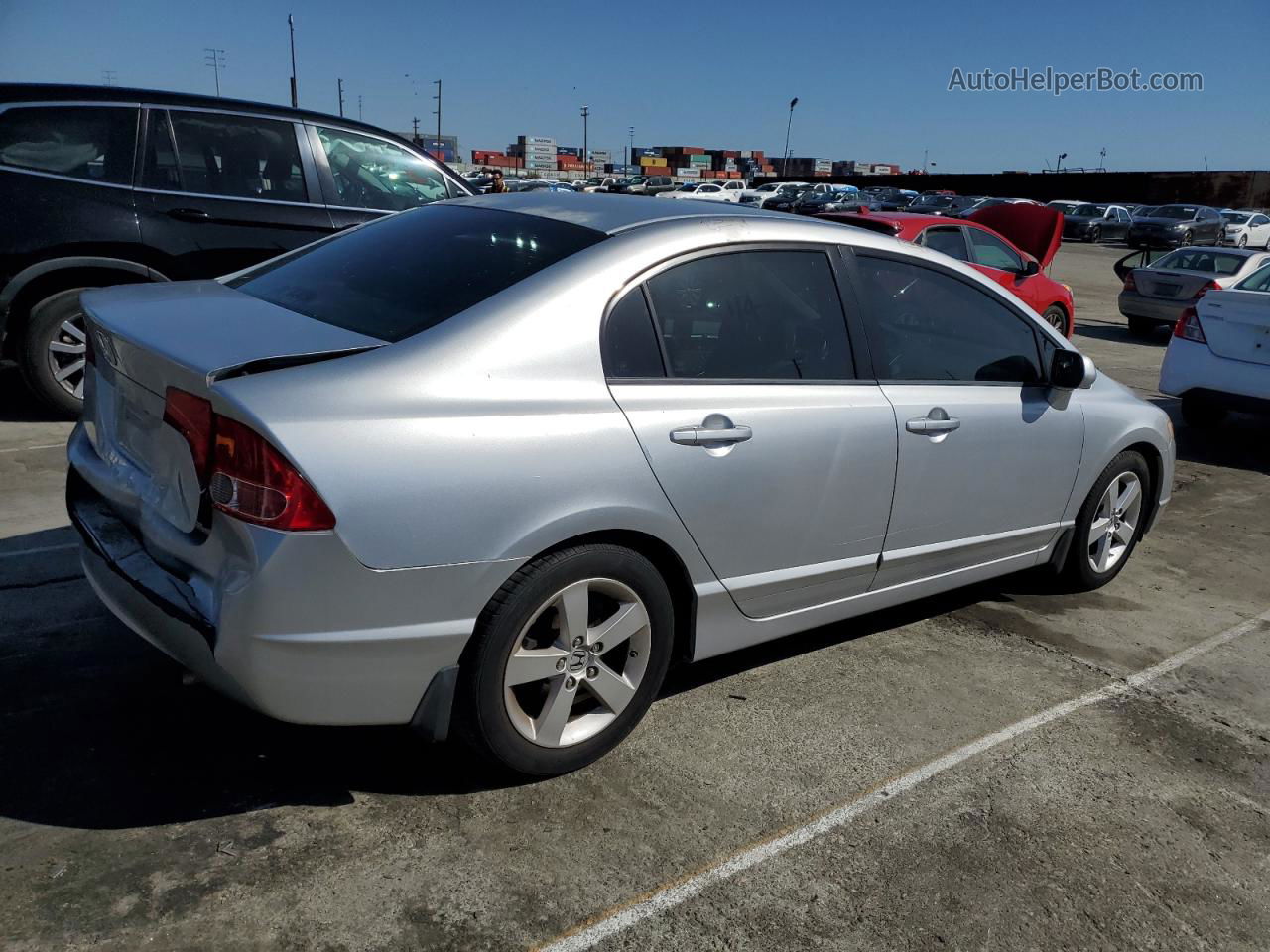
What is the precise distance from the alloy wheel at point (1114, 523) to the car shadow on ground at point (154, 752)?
2340mm

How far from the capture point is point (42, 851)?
8.18ft

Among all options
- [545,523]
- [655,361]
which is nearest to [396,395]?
[545,523]

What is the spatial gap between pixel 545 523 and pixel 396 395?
48cm

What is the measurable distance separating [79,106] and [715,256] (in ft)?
15.8

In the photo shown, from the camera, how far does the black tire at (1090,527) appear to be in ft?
15.1

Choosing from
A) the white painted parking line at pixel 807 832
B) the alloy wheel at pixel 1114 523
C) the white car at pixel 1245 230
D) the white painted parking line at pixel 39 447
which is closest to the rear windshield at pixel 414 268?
the white painted parking line at pixel 807 832

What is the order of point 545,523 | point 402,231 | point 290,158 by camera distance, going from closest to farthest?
point 545,523, point 402,231, point 290,158

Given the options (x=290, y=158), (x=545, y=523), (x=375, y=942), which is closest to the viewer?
(x=375, y=942)

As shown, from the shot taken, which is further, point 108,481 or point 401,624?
point 108,481

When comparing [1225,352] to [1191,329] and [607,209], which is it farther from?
[607,209]

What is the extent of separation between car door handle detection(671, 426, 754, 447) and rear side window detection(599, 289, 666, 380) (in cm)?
19

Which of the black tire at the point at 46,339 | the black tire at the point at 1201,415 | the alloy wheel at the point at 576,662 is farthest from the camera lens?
the black tire at the point at 1201,415

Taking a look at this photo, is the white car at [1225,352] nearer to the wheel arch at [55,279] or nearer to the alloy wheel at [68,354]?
the wheel arch at [55,279]

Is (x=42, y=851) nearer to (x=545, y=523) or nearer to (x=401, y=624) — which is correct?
(x=401, y=624)
